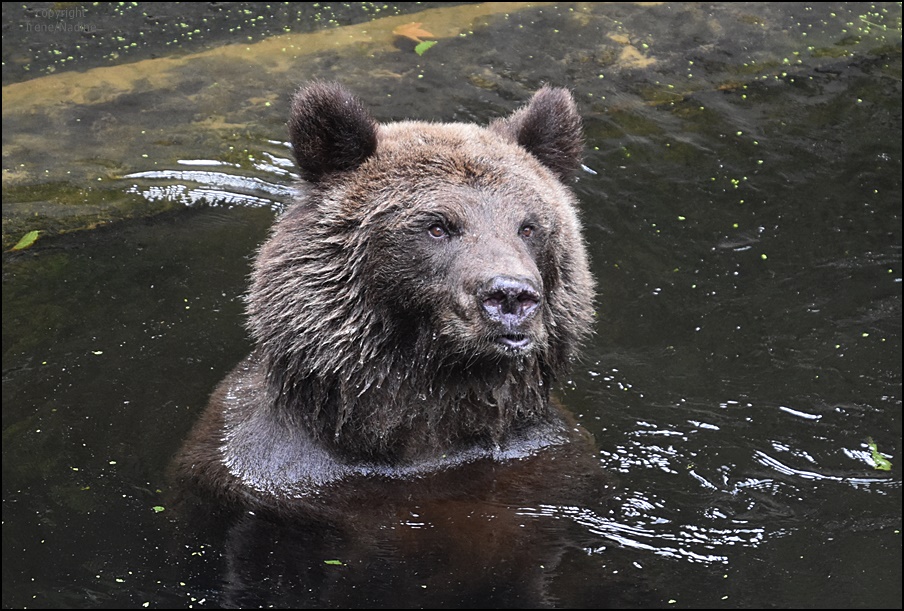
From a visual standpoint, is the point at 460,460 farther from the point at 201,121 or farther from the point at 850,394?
the point at 201,121

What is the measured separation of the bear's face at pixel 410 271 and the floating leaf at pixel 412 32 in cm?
685

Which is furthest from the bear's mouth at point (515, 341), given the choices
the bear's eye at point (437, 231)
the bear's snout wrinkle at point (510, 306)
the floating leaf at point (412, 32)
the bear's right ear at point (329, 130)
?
the floating leaf at point (412, 32)

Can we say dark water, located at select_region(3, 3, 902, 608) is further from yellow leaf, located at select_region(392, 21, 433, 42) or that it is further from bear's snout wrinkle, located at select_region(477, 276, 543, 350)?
bear's snout wrinkle, located at select_region(477, 276, 543, 350)

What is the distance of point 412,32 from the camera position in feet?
44.6

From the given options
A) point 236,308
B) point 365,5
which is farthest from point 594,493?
point 365,5

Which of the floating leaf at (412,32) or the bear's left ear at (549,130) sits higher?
the bear's left ear at (549,130)

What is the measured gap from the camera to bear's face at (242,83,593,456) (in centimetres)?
618

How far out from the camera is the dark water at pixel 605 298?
22.5 ft

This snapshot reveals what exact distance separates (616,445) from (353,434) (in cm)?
212

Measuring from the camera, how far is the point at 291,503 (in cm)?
701

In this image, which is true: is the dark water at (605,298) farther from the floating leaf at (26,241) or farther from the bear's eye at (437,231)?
the bear's eye at (437,231)

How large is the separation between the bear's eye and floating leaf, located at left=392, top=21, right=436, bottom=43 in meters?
7.73

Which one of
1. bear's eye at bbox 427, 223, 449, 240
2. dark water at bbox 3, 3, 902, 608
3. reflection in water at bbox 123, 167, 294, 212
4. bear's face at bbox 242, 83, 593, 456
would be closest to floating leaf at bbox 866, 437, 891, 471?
dark water at bbox 3, 3, 902, 608

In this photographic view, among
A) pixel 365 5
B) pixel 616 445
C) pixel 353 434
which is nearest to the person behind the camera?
pixel 353 434
